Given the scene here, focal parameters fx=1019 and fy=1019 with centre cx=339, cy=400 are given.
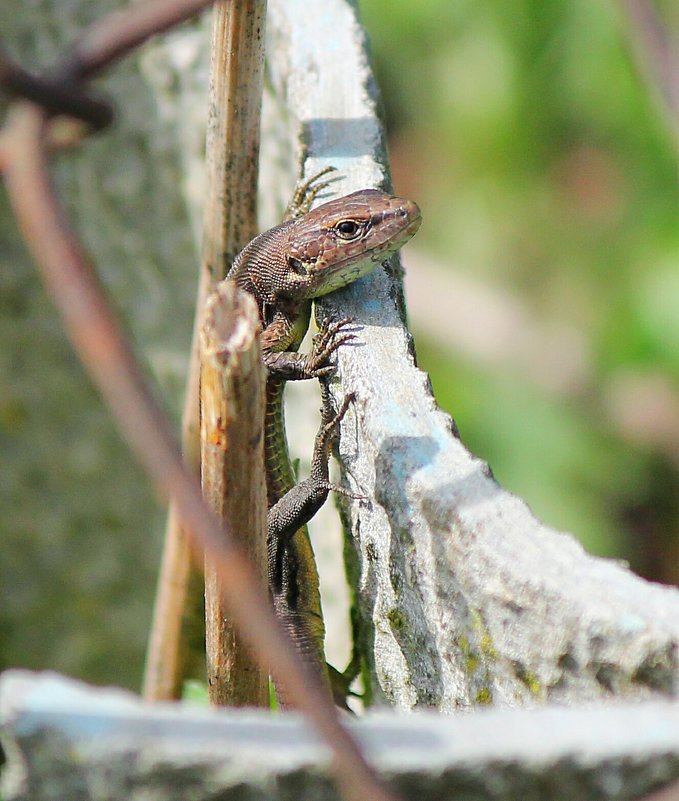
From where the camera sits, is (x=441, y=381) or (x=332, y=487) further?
(x=441, y=381)

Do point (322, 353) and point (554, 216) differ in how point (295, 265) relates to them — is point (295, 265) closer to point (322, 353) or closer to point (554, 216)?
point (322, 353)

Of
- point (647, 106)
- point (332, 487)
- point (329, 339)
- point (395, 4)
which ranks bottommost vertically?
point (332, 487)

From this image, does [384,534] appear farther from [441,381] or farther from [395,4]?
[395,4]

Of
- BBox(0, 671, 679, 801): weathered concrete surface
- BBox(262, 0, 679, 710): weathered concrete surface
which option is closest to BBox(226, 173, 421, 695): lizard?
BBox(262, 0, 679, 710): weathered concrete surface

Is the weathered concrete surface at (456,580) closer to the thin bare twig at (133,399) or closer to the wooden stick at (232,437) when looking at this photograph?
the wooden stick at (232,437)

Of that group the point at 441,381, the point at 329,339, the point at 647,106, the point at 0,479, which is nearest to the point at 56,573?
the point at 0,479

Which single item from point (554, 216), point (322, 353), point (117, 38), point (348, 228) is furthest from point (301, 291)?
point (554, 216)

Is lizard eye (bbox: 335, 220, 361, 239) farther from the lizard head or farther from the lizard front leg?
the lizard front leg

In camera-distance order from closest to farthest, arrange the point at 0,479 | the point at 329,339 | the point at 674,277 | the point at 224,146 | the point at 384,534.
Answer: the point at 384,534 < the point at 329,339 < the point at 224,146 < the point at 0,479 < the point at 674,277
